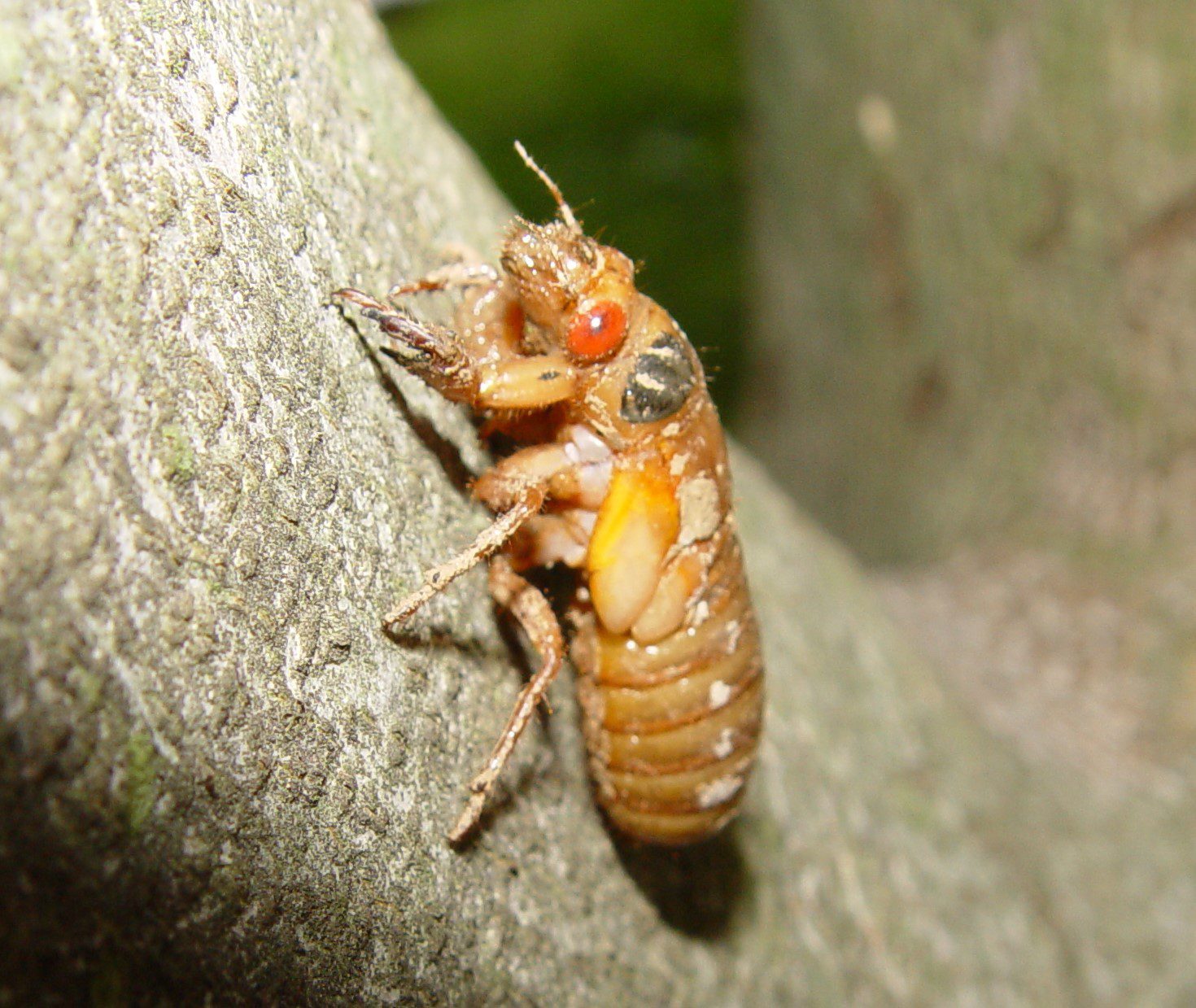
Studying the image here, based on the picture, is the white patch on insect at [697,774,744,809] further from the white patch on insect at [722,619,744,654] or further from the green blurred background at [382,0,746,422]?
the green blurred background at [382,0,746,422]

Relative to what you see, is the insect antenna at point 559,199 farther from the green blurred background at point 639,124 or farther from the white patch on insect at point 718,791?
the green blurred background at point 639,124

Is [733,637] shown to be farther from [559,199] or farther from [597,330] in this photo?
[559,199]

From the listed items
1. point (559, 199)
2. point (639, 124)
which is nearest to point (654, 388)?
point (559, 199)

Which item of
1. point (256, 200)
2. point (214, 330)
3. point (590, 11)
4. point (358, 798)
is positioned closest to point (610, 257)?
point (256, 200)

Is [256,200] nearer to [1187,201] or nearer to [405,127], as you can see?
[405,127]

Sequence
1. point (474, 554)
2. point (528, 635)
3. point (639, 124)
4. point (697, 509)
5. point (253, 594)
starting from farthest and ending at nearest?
point (639, 124)
point (697, 509)
point (528, 635)
point (474, 554)
point (253, 594)

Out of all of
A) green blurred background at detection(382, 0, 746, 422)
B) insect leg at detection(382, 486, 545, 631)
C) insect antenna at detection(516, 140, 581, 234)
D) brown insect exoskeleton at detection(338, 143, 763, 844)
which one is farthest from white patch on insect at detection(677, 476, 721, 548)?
green blurred background at detection(382, 0, 746, 422)
